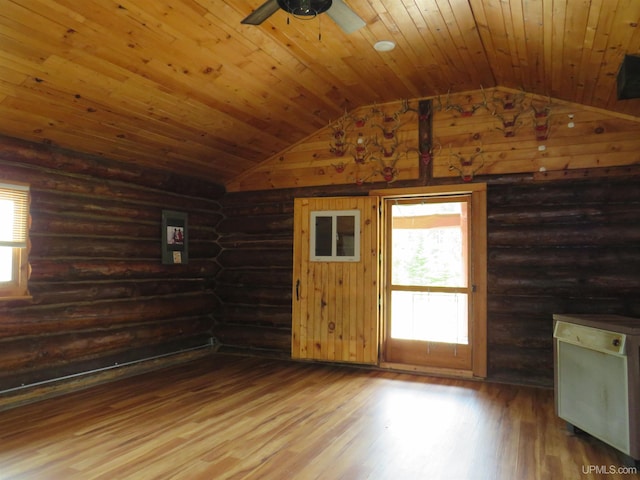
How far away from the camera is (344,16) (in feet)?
9.45

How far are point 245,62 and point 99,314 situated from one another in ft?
10.6

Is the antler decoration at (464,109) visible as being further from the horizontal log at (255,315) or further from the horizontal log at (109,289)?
the horizontal log at (109,289)

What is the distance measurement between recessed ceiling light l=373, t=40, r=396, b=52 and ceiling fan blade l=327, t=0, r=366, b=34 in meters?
1.14

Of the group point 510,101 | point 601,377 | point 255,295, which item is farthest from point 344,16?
point 255,295

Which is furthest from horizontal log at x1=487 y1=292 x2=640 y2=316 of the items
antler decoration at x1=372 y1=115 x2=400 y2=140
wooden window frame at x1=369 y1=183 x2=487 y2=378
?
antler decoration at x1=372 y1=115 x2=400 y2=140

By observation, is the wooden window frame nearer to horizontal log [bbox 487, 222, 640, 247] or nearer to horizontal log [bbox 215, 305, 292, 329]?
horizontal log [bbox 487, 222, 640, 247]

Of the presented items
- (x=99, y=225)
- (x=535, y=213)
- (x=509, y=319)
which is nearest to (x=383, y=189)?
(x=535, y=213)

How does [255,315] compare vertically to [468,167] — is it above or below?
below

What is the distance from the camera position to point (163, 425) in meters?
3.70

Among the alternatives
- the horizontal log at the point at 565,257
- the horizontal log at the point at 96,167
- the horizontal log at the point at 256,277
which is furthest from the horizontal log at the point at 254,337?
the horizontal log at the point at 565,257

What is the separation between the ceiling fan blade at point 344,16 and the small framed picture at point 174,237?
3.79 m

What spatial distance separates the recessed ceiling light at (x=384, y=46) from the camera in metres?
4.05

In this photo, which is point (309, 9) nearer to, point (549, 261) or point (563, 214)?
point (563, 214)

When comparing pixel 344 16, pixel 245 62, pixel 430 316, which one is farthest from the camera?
pixel 430 316
